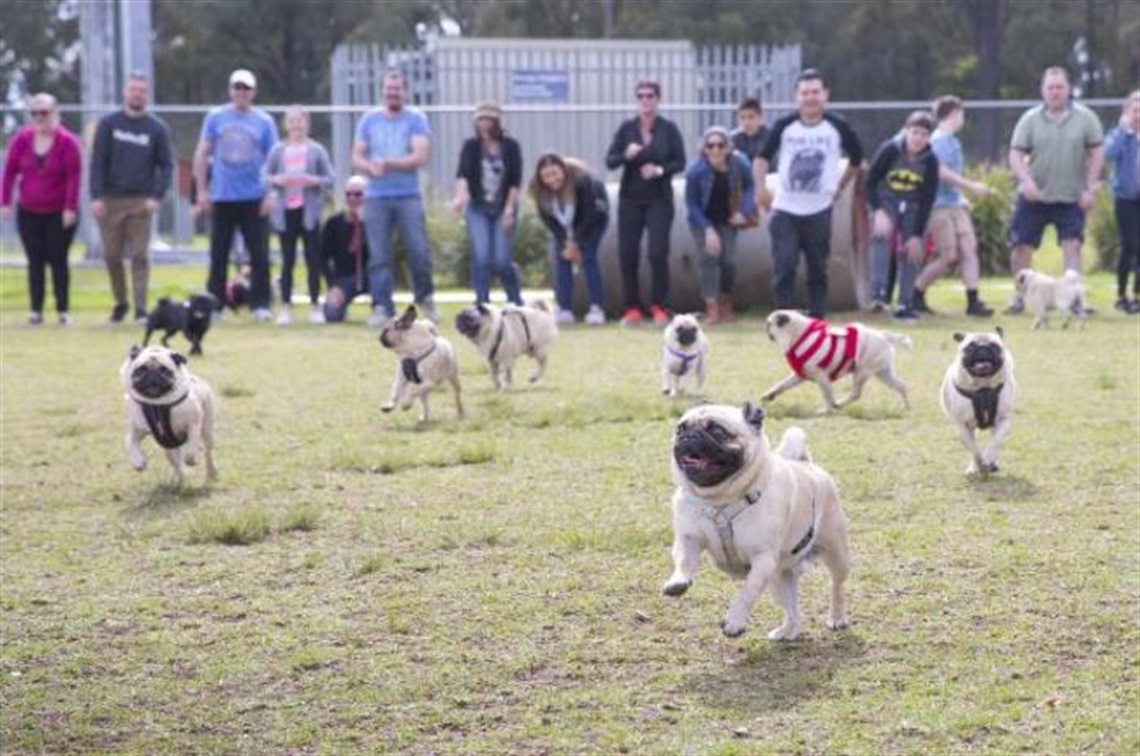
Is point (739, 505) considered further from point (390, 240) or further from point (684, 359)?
point (390, 240)

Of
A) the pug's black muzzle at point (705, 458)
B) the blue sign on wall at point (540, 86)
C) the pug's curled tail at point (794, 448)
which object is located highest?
the blue sign on wall at point (540, 86)

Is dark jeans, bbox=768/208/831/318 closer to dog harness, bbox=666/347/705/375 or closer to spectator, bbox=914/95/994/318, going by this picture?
spectator, bbox=914/95/994/318

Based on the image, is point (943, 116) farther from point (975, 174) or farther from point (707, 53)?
point (707, 53)

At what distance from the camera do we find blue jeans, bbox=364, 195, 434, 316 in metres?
18.8

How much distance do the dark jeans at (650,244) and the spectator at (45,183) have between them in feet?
16.4

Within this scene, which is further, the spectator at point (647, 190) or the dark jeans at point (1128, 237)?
the dark jeans at point (1128, 237)

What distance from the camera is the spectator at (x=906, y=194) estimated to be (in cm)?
1830

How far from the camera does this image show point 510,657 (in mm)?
6496

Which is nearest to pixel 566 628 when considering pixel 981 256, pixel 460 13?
pixel 981 256

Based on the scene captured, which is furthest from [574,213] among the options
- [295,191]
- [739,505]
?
[739,505]

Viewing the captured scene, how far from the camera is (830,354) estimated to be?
39.7 ft

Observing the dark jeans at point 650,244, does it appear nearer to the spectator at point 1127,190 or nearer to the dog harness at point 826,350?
the spectator at point 1127,190

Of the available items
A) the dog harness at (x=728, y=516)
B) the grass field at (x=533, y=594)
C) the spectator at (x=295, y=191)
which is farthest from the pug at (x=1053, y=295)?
the dog harness at (x=728, y=516)

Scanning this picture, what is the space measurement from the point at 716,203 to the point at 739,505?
12.4 m
